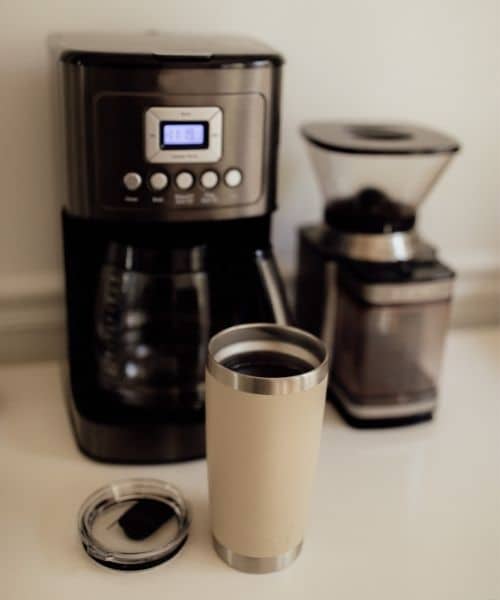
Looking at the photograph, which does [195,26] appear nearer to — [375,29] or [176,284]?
[375,29]

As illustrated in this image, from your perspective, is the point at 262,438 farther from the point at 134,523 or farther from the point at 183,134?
the point at 183,134

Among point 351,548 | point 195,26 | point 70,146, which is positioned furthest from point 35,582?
point 195,26

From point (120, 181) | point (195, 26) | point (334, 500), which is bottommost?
point (334, 500)

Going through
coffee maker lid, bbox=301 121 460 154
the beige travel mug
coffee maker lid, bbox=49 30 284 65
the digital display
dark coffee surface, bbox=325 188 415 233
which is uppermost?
coffee maker lid, bbox=49 30 284 65

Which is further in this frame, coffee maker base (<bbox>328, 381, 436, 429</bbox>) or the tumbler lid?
coffee maker base (<bbox>328, 381, 436, 429</bbox>)

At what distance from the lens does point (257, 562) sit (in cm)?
64

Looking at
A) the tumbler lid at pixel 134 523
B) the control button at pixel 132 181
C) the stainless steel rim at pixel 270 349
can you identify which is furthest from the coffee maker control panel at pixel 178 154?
the tumbler lid at pixel 134 523

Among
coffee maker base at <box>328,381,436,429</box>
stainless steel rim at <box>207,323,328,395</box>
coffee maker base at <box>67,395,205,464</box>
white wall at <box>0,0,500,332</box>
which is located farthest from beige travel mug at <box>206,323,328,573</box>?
white wall at <box>0,0,500,332</box>

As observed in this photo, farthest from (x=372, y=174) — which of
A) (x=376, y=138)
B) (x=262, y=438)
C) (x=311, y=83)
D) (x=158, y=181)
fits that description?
(x=262, y=438)

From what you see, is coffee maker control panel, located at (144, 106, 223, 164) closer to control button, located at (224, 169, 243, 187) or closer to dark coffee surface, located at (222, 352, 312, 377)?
control button, located at (224, 169, 243, 187)

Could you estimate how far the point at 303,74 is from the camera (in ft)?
3.12

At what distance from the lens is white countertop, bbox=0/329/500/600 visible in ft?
2.06

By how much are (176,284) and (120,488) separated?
19 centimetres

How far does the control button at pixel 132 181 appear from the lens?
26.9 inches
